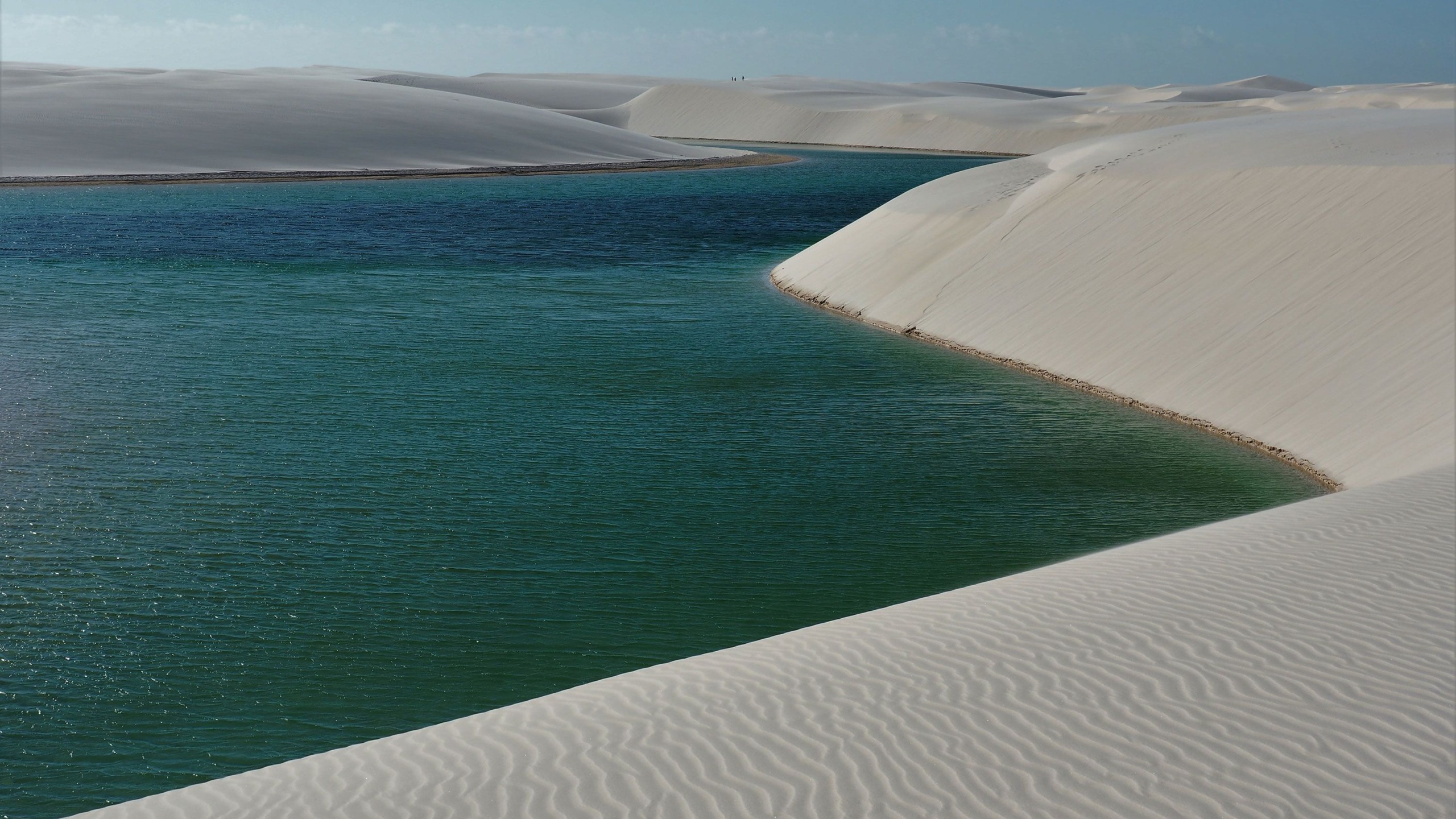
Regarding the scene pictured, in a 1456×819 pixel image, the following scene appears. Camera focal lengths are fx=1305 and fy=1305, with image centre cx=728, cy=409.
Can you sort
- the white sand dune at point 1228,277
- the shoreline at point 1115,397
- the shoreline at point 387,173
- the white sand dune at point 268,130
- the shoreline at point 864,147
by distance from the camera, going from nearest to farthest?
the shoreline at point 1115,397, the white sand dune at point 1228,277, the shoreline at point 387,173, the white sand dune at point 268,130, the shoreline at point 864,147

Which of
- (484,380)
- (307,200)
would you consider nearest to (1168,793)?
(484,380)

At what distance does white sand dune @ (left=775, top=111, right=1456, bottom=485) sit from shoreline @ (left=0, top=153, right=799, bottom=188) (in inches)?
1300

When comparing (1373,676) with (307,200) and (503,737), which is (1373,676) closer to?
(503,737)

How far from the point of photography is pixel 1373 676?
20.4 ft

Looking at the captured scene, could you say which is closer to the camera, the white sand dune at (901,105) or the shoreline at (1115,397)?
the shoreline at (1115,397)

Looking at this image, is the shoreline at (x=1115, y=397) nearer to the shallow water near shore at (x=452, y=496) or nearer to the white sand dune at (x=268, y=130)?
the shallow water near shore at (x=452, y=496)

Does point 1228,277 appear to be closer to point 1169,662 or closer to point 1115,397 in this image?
point 1115,397

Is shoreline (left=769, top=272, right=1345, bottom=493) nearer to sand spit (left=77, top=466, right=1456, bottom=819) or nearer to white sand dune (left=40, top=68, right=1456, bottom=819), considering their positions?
white sand dune (left=40, top=68, right=1456, bottom=819)

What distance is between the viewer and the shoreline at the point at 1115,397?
12.9 meters

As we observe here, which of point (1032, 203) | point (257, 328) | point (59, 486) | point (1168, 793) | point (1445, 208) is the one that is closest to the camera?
point (1168, 793)

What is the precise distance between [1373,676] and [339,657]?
5.86 meters

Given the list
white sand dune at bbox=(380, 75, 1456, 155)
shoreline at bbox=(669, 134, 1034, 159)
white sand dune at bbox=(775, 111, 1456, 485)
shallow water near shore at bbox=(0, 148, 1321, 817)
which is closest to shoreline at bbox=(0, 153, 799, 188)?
shoreline at bbox=(669, 134, 1034, 159)

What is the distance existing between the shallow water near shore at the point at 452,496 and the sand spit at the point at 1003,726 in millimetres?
1459

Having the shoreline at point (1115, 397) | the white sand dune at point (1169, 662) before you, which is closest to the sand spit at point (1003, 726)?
the white sand dune at point (1169, 662)
